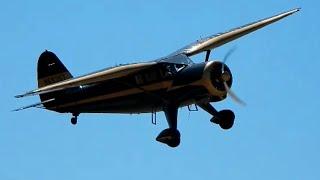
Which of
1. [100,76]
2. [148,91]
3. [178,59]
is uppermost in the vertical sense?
[178,59]

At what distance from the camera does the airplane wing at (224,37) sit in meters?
35.5

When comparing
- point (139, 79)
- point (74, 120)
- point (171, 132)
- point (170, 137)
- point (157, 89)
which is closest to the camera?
point (170, 137)

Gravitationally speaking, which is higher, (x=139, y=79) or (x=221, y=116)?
(x=139, y=79)

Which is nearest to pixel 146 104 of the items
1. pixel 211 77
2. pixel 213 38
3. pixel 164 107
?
pixel 164 107

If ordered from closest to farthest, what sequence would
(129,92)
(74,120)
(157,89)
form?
1. (157,89)
2. (129,92)
3. (74,120)

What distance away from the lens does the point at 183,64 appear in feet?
108

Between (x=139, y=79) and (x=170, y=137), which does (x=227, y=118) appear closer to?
(x=170, y=137)

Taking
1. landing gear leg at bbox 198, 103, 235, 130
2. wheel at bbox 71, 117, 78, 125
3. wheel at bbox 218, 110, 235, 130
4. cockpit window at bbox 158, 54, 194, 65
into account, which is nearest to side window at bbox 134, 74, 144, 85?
cockpit window at bbox 158, 54, 194, 65

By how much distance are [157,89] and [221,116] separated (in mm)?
3014

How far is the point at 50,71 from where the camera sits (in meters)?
38.7

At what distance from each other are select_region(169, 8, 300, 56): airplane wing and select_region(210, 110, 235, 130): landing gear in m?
2.72

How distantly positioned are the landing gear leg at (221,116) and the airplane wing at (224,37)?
2.28 metres

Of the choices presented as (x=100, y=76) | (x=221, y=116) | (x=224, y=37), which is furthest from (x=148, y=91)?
(x=224, y=37)

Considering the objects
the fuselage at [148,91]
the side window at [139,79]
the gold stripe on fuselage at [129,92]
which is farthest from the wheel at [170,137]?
the side window at [139,79]
